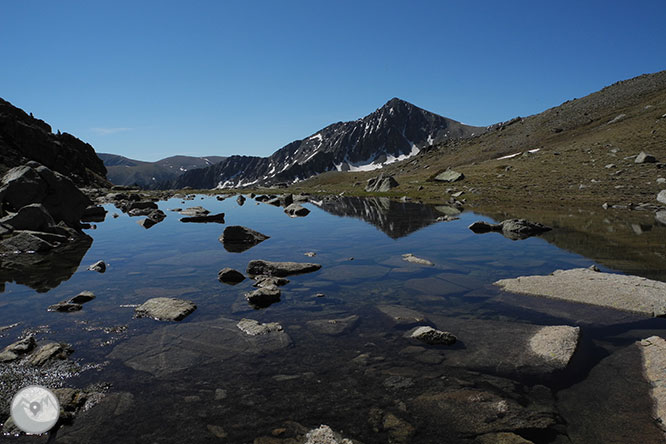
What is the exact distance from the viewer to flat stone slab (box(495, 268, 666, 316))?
12219 mm

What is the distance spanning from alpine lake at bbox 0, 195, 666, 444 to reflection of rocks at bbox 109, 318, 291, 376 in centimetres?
6

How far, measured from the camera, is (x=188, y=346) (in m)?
10.5

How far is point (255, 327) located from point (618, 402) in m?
9.65

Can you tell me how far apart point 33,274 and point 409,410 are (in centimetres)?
2077

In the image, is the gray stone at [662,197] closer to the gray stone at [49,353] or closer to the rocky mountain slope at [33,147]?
the gray stone at [49,353]

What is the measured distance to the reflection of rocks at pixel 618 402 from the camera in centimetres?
641

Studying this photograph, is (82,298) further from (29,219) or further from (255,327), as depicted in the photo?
(29,219)

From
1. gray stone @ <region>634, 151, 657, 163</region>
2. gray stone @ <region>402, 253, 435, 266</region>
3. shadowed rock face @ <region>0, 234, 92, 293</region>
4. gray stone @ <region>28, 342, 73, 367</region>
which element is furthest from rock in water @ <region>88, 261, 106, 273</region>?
gray stone @ <region>634, 151, 657, 163</region>

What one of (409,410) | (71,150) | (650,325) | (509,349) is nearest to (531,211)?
(650,325)

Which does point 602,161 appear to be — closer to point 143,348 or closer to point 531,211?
point 531,211

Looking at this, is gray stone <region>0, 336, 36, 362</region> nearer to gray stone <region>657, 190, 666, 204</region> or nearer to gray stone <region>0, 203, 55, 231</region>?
gray stone <region>0, 203, 55, 231</region>

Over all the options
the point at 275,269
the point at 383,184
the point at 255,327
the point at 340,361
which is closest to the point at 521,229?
the point at 275,269

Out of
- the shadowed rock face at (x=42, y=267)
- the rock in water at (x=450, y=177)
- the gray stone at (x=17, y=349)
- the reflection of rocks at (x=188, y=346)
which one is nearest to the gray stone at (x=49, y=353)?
the gray stone at (x=17, y=349)

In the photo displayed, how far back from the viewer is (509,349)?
386 inches
